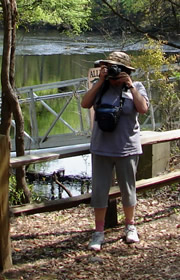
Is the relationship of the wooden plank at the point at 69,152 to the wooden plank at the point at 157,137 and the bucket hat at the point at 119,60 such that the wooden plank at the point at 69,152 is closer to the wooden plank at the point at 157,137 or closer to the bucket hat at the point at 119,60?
the wooden plank at the point at 157,137

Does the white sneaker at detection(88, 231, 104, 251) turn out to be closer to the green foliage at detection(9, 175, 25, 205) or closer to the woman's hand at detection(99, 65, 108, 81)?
the woman's hand at detection(99, 65, 108, 81)

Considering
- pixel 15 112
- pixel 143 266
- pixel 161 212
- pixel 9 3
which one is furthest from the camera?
pixel 15 112

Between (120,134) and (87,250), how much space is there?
1.01 m

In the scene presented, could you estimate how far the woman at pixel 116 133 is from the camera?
3.82m

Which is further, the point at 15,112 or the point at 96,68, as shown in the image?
the point at 15,112

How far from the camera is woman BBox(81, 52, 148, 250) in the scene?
382cm

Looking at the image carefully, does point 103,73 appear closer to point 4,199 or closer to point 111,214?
point 4,199

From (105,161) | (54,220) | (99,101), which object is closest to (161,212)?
(54,220)

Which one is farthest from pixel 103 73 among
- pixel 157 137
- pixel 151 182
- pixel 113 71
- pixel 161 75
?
pixel 161 75

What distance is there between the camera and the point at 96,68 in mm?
4352

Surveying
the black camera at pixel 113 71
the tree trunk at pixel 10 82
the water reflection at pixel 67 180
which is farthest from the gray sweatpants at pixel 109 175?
the water reflection at pixel 67 180

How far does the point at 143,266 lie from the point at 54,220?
156cm

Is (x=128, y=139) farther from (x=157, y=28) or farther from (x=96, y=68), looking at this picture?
(x=157, y=28)

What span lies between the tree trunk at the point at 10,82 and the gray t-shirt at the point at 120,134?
6.23 feet
